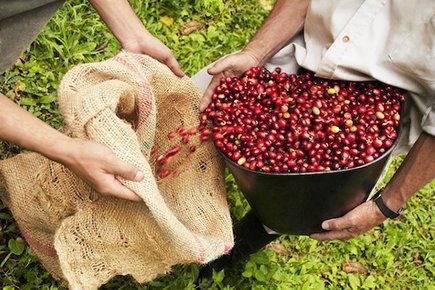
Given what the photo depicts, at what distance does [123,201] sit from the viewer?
1905 millimetres

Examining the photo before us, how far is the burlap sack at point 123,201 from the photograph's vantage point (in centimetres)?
177

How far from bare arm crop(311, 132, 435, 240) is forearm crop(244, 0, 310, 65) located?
0.62 metres

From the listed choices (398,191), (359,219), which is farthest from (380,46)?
(359,219)

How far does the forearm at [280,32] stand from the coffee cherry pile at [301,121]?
17 centimetres

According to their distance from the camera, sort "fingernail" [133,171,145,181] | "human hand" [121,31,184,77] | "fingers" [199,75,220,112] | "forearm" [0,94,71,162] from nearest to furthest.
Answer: "forearm" [0,94,71,162], "fingernail" [133,171,145,181], "fingers" [199,75,220,112], "human hand" [121,31,184,77]

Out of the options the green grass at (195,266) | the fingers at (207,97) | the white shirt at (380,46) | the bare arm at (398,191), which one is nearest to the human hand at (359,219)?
the bare arm at (398,191)

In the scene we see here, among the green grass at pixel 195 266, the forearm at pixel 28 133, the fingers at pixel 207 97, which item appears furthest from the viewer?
the green grass at pixel 195 266

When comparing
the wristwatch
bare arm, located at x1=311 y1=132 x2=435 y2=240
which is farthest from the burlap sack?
the wristwatch

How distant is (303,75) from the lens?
2.09 meters

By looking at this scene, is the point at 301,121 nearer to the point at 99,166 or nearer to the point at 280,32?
the point at 280,32

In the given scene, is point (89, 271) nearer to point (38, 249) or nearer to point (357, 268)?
point (38, 249)

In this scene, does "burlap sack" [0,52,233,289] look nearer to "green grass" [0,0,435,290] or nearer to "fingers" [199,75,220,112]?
"fingers" [199,75,220,112]

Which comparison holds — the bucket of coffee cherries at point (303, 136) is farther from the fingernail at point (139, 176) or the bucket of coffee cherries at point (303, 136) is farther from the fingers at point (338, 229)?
the fingernail at point (139, 176)

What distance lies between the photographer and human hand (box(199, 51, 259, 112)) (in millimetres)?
2062
